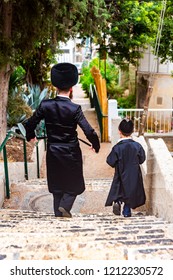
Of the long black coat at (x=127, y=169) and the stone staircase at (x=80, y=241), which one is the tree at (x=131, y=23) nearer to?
the long black coat at (x=127, y=169)

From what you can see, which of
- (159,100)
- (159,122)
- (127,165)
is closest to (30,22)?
(127,165)

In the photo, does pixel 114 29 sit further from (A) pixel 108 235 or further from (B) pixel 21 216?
(A) pixel 108 235

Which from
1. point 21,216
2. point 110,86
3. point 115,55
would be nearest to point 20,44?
point 21,216

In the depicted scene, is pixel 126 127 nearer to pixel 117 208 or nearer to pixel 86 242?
pixel 117 208

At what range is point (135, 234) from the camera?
2963mm

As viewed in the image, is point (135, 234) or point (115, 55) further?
point (115, 55)

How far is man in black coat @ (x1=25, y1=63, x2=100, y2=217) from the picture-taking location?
3963 mm

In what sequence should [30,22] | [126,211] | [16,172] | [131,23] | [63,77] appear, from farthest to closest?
[131,23] < [30,22] < [16,172] < [126,211] < [63,77]

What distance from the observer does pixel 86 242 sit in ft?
8.63

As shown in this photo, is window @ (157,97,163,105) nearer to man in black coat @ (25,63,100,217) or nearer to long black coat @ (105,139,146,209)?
long black coat @ (105,139,146,209)

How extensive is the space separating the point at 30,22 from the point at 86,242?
211 inches

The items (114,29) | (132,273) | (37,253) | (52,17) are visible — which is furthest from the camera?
(114,29)

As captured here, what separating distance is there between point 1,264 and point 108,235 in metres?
0.97

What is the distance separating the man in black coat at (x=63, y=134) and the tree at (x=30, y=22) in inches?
120
